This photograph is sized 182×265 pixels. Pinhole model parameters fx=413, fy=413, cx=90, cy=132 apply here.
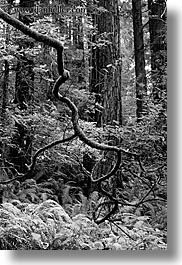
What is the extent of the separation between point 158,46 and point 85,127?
550 mm

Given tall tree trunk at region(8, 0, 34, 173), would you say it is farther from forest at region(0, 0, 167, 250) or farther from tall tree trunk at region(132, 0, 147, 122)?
tall tree trunk at region(132, 0, 147, 122)

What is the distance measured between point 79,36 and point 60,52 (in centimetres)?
48

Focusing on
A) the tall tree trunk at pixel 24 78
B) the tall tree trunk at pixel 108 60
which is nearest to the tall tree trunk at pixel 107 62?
the tall tree trunk at pixel 108 60

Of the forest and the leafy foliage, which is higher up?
the forest

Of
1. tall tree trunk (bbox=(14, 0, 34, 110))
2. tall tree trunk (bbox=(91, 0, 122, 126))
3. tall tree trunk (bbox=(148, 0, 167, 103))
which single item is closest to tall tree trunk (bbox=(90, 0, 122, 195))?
tall tree trunk (bbox=(91, 0, 122, 126))

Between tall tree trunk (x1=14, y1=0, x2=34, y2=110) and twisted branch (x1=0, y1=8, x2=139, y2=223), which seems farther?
tall tree trunk (x1=14, y1=0, x2=34, y2=110)

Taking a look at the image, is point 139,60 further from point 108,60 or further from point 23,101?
point 23,101

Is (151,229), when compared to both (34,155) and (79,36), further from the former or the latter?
(79,36)

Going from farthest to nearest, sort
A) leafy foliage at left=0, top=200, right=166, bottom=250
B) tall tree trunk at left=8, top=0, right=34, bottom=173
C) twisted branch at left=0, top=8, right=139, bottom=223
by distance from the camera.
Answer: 1. tall tree trunk at left=8, top=0, right=34, bottom=173
2. leafy foliage at left=0, top=200, right=166, bottom=250
3. twisted branch at left=0, top=8, right=139, bottom=223

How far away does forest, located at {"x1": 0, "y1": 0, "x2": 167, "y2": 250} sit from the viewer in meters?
1.84

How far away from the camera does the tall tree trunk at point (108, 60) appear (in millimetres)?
2033

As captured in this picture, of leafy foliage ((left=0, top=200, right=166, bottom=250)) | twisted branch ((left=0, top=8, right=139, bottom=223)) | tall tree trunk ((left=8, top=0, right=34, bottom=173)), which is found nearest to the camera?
twisted branch ((left=0, top=8, right=139, bottom=223))

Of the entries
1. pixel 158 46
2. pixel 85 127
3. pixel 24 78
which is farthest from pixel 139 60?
A: pixel 24 78

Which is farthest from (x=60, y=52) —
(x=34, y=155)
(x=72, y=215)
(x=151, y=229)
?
(x=151, y=229)
